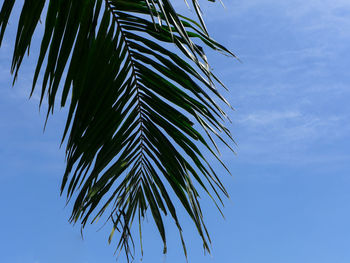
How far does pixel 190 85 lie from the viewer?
1.85m

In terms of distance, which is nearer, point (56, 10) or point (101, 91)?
point (56, 10)

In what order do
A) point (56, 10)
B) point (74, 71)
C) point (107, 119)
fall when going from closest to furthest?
point (56, 10)
point (74, 71)
point (107, 119)

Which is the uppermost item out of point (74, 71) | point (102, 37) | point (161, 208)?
point (102, 37)

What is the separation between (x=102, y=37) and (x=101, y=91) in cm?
21

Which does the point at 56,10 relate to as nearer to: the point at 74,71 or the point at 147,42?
the point at 74,71

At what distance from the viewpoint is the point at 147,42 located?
6.34 feet

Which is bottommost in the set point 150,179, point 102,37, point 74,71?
point 150,179

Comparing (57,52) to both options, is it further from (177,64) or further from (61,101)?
(177,64)

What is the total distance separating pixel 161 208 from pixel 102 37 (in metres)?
0.78

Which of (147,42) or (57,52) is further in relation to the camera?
(147,42)

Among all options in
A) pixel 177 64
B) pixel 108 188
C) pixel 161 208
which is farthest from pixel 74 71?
pixel 161 208

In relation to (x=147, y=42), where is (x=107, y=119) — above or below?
below

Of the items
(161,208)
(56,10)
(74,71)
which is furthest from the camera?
(161,208)

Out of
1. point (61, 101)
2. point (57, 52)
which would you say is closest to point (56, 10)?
point (57, 52)
